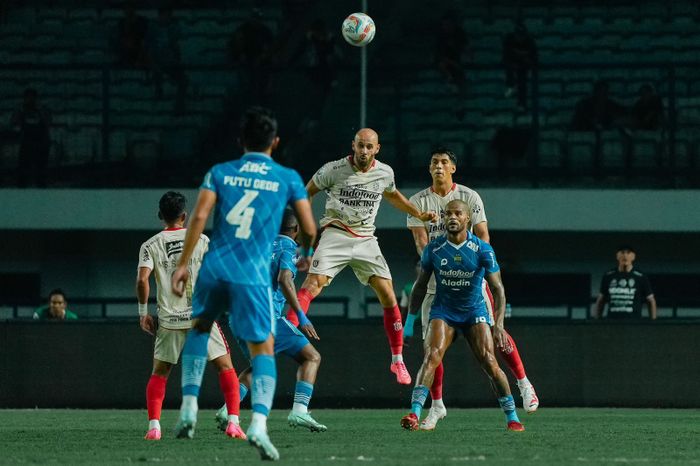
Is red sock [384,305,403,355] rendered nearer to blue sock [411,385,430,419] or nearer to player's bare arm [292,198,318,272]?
blue sock [411,385,430,419]

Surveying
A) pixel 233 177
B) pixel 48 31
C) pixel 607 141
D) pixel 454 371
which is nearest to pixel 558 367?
pixel 454 371

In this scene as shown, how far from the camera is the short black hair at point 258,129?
868 cm

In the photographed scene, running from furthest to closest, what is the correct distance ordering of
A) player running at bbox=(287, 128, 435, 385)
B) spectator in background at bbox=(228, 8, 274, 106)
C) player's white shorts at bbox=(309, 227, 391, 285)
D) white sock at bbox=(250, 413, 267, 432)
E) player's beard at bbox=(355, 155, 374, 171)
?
spectator in background at bbox=(228, 8, 274, 106), player's white shorts at bbox=(309, 227, 391, 285), player running at bbox=(287, 128, 435, 385), player's beard at bbox=(355, 155, 374, 171), white sock at bbox=(250, 413, 267, 432)

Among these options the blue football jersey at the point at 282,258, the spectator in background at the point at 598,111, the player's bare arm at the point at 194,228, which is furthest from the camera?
the spectator in background at the point at 598,111

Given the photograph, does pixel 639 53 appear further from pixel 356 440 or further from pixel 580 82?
pixel 356 440

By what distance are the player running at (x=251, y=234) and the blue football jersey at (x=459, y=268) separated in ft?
10.4

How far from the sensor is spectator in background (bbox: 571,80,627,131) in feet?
66.8

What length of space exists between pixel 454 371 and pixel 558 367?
1.26 m

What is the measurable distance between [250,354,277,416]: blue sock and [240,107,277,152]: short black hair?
50.6 inches

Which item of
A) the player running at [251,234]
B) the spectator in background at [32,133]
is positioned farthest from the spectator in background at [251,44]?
the player running at [251,234]

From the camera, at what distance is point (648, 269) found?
22078 mm

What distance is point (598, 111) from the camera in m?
20.5

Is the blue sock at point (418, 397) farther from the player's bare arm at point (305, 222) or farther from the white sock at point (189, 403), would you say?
the player's bare arm at point (305, 222)

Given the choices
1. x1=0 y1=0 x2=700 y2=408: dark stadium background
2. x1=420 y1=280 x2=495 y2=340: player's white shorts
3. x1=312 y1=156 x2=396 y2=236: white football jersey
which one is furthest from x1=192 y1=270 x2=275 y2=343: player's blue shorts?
x1=0 y1=0 x2=700 y2=408: dark stadium background
